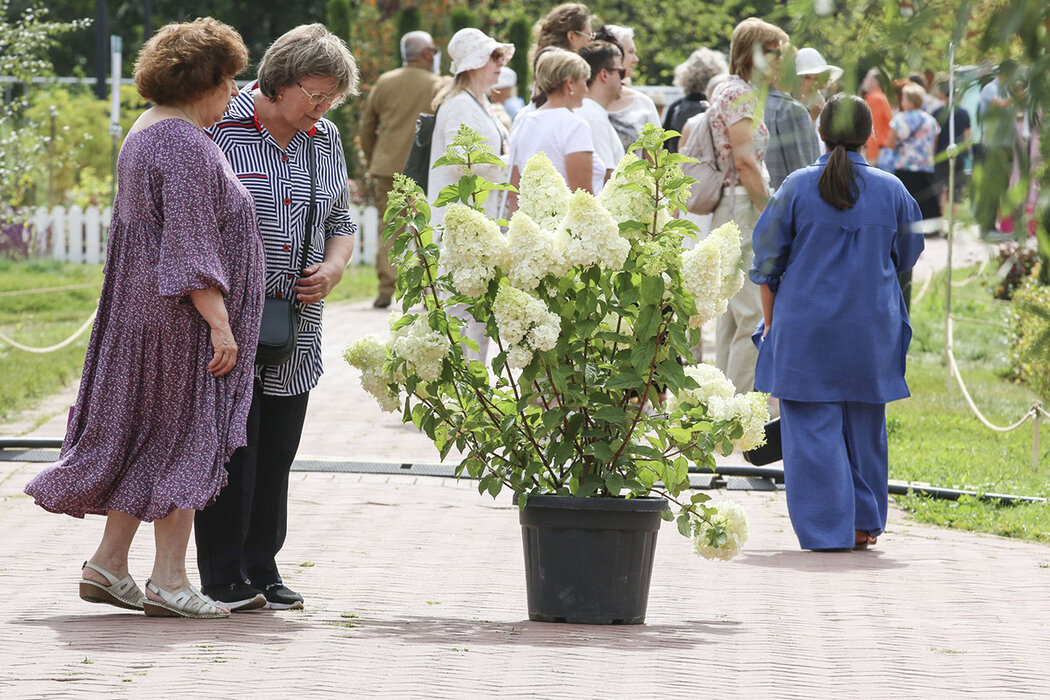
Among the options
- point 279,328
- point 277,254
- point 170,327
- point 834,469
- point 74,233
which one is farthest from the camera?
point 74,233

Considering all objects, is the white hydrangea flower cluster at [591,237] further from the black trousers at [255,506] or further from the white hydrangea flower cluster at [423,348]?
the black trousers at [255,506]

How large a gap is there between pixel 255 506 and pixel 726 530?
160cm

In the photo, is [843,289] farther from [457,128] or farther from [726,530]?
[457,128]

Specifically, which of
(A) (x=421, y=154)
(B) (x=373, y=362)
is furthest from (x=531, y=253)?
(A) (x=421, y=154)

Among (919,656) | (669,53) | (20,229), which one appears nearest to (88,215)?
(20,229)

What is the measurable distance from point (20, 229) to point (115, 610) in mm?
17322

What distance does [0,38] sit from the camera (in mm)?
13445

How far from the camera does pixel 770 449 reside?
740 cm

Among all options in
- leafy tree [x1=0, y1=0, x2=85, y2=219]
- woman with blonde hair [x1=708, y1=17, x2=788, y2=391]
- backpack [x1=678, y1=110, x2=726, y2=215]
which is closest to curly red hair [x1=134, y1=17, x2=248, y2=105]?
woman with blonde hair [x1=708, y1=17, x2=788, y2=391]

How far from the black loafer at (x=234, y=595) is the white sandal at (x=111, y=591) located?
0.24 m

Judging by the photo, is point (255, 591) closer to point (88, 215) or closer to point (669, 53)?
point (88, 215)

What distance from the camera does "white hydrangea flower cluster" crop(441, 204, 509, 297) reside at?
4.89 m

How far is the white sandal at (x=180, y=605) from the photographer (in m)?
5.09

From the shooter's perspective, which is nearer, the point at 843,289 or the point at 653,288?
the point at 653,288
